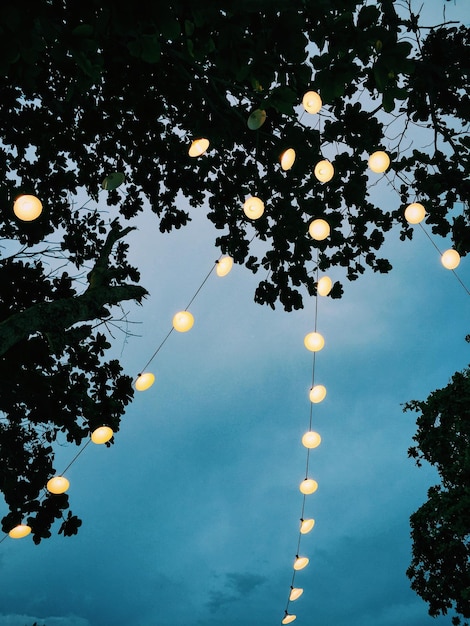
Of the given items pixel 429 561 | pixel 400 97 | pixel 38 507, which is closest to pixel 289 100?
pixel 400 97

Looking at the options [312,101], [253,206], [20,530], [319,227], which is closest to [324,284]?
[319,227]

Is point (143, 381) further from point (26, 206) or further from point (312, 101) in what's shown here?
point (312, 101)

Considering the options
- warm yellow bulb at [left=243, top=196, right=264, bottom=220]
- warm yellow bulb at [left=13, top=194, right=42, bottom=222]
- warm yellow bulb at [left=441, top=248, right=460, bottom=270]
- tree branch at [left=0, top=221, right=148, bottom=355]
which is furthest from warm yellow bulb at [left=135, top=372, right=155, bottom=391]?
warm yellow bulb at [left=441, top=248, right=460, bottom=270]

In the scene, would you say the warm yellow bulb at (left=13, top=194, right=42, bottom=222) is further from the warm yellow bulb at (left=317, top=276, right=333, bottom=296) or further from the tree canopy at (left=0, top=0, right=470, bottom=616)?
the warm yellow bulb at (left=317, top=276, right=333, bottom=296)

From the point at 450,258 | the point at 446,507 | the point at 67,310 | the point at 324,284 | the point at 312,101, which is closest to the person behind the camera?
the point at 312,101

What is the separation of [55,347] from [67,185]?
2.30 meters

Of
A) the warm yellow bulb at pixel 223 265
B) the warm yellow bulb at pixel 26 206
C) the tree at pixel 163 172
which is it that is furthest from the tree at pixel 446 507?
the warm yellow bulb at pixel 26 206

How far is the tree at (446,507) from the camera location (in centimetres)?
778

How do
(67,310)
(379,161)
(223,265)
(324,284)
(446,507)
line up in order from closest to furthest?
(379,161) < (67,310) < (223,265) < (324,284) < (446,507)

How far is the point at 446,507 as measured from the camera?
25.4 feet

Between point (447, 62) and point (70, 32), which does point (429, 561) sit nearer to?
point (447, 62)

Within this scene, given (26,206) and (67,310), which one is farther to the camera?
(67,310)

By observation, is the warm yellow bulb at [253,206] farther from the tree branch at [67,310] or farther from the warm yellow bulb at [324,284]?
the tree branch at [67,310]

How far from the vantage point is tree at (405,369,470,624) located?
306 inches
